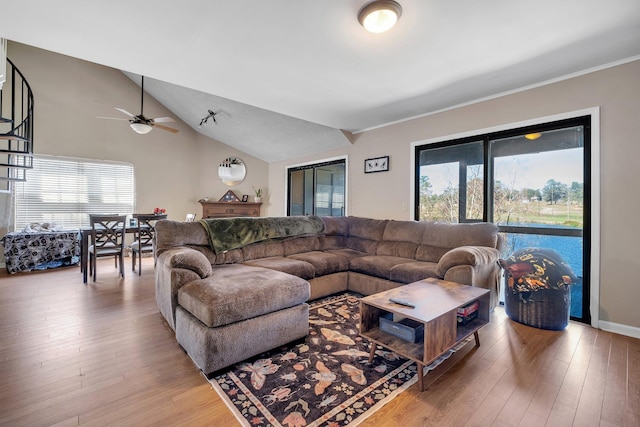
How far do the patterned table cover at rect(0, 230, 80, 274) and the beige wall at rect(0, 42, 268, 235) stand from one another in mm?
758

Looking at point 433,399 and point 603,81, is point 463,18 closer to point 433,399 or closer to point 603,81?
point 603,81

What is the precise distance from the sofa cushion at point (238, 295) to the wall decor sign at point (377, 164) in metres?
2.85

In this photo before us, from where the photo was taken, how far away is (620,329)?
2.48m

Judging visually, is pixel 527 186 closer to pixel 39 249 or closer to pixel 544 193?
pixel 544 193

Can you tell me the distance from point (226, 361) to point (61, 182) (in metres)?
5.94

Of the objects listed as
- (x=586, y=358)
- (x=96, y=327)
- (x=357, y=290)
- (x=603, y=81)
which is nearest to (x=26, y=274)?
(x=96, y=327)

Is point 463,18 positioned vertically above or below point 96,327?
above

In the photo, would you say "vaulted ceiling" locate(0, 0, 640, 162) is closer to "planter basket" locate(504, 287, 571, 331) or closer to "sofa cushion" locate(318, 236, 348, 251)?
"sofa cushion" locate(318, 236, 348, 251)

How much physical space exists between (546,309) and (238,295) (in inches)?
107

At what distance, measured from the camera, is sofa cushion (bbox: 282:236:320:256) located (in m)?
3.61

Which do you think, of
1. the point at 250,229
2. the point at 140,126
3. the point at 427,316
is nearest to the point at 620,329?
the point at 427,316

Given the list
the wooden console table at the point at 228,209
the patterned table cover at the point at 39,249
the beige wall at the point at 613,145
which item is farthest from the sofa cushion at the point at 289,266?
the wooden console table at the point at 228,209

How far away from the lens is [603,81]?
8.50 feet

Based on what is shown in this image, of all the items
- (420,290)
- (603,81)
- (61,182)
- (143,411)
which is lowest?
(143,411)
